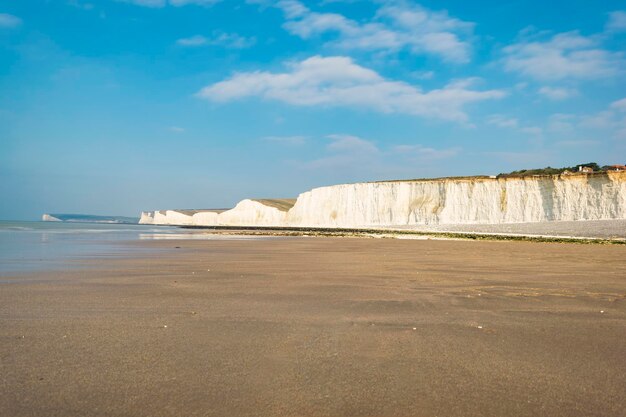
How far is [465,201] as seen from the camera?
193 ft

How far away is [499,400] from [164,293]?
19.0 ft

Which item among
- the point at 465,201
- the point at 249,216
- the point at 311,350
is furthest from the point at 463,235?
the point at 249,216

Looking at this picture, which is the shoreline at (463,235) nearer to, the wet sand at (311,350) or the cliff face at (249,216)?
the wet sand at (311,350)

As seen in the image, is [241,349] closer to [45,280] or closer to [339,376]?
[339,376]

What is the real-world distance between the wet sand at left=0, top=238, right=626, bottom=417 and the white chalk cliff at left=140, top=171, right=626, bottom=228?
1754 inches

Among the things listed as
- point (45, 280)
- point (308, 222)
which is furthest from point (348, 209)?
point (45, 280)

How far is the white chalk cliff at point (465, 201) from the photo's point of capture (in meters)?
45.7

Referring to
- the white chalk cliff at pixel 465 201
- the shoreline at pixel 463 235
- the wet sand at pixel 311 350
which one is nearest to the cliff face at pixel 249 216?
the white chalk cliff at pixel 465 201

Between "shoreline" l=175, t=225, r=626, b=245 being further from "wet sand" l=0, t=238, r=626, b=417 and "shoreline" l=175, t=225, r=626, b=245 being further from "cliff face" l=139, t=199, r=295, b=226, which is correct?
"cliff face" l=139, t=199, r=295, b=226

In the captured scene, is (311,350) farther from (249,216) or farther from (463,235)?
(249,216)

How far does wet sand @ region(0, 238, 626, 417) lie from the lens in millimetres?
2984

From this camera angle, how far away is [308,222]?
85500 millimetres

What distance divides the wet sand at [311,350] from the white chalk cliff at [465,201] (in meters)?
44.5

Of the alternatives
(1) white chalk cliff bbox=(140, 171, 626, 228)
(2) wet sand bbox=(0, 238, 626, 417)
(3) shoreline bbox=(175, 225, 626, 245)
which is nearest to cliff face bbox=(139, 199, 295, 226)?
(1) white chalk cliff bbox=(140, 171, 626, 228)
